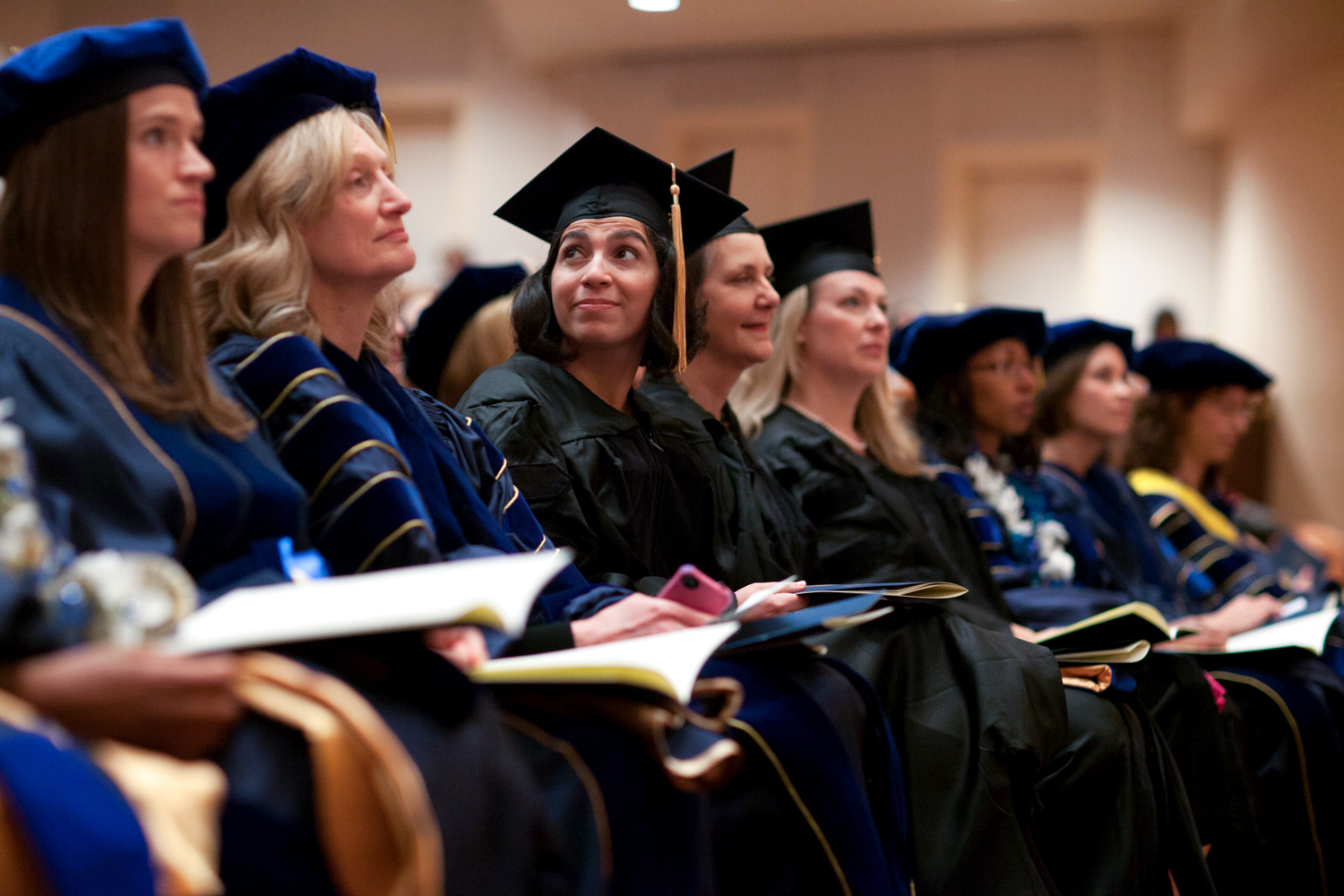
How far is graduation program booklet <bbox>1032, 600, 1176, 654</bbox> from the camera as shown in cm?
285

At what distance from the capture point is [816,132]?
9508mm

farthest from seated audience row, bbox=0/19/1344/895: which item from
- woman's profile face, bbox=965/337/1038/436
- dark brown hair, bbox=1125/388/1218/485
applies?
dark brown hair, bbox=1125/388/1218/485

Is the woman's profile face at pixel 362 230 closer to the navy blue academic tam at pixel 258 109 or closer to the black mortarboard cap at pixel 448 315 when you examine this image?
the navy blue academic tam at pixel 258 109

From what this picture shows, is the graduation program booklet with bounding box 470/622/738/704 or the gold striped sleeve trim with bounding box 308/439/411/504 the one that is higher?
the gold striped sleeve trim with bounding box 308/439/411/504

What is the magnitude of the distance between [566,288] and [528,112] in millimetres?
7119

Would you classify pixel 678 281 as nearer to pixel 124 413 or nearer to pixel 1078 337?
pixel 124 413

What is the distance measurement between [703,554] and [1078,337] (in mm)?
2430

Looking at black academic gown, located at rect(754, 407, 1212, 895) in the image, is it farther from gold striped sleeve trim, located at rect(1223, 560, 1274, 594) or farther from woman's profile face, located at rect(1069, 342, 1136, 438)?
gold striped sleeve trim, located at rect(1223, 560, 1274, 594)

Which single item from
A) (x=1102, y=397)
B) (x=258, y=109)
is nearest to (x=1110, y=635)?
(x=1102, y=397)

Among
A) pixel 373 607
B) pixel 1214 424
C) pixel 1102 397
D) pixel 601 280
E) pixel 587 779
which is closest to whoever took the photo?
pixel 373 607

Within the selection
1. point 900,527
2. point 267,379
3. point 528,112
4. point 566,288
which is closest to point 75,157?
point 267,379

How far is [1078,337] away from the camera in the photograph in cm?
467

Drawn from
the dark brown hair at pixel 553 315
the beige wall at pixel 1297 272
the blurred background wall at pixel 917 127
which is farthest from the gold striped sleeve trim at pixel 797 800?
the blurred background wall at pixel 917 127

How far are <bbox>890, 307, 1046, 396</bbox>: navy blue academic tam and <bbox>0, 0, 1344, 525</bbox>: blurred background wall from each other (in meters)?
4.90
